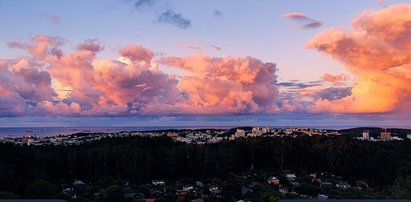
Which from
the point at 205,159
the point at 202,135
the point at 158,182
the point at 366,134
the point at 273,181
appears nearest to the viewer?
the point at 273,181

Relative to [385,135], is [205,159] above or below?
below

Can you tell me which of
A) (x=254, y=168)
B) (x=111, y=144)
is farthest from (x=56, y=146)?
(x=254, y=168)

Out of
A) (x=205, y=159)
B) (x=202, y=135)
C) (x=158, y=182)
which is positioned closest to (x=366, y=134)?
(x=202, y=135)

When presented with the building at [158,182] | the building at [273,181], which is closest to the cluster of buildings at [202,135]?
the building at [158,182]

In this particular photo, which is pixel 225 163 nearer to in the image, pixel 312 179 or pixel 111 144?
pixel 312 179

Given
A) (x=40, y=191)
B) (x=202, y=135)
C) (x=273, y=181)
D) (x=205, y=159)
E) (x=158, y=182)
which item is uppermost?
(x=202, y=135)

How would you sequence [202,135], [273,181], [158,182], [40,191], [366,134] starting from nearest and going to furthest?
1. [40,191]
2. [273,181]
3. [158,182]
4. [366,134]
5. [202,135]

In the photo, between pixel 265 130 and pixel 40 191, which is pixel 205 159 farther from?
pixel 265 130

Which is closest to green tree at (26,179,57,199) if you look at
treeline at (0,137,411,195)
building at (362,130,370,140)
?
treeline at (0,137,411,195)
